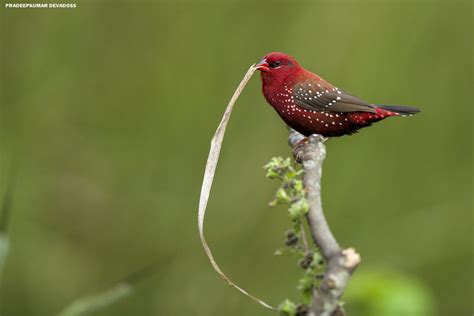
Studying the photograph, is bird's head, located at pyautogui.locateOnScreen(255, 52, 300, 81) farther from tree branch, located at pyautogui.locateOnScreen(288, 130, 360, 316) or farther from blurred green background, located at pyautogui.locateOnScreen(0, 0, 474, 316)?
tree branch, located at pyautogui.locateOnScreen(288, 130, 360, 316)

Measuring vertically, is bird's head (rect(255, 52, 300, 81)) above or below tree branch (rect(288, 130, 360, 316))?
above

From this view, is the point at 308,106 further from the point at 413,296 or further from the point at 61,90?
the point at 61,90

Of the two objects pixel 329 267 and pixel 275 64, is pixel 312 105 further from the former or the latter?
pixel 329 267

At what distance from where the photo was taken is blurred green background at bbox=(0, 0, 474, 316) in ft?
13.6

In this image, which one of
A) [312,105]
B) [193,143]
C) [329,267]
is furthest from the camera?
[193,143]

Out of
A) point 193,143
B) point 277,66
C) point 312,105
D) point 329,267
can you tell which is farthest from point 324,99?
point 329,267

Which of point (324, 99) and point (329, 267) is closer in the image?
point (329, 267)

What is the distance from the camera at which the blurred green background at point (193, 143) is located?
4.14 m

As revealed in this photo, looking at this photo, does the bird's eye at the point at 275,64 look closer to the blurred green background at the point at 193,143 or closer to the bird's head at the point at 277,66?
the bird's head at the point at 277,66

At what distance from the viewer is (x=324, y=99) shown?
3232 mm

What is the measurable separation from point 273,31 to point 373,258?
145 cm

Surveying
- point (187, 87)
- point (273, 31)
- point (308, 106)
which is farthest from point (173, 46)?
point (308, 106)

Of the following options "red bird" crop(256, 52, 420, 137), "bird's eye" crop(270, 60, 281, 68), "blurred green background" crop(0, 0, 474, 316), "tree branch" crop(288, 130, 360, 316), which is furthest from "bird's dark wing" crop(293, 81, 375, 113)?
"tree branch" crop(288, 130, 360, 316)

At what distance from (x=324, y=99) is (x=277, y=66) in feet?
0.83
